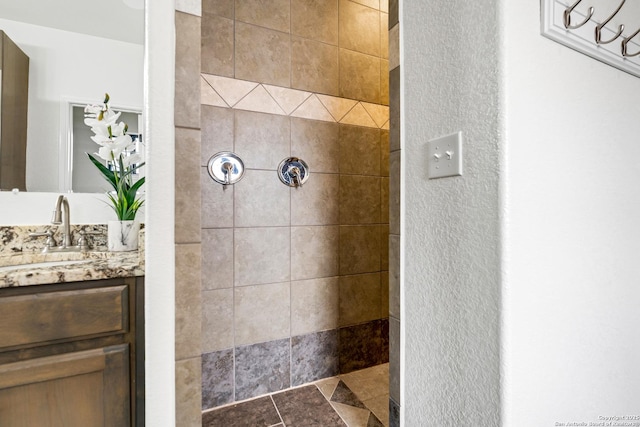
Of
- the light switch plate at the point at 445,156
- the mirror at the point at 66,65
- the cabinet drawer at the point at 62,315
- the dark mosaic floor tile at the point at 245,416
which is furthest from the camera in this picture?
the dark mosaic floor tile at the point at 245,416

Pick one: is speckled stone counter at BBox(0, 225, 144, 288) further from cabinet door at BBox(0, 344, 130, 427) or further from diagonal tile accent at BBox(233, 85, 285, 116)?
diagonal tile accent at BBox(233, 85, 285, 116)

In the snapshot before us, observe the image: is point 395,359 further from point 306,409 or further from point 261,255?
point 261,255

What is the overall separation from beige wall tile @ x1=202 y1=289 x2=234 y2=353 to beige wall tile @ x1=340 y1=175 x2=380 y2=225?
0.85 m

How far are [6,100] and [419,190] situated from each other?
1.73m

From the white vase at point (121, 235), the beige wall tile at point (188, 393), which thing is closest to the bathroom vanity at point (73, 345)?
the beige wall tile at point (188, 393)

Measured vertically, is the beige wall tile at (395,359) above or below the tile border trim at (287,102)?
below

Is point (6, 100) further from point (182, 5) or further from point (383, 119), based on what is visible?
point (383, 119)

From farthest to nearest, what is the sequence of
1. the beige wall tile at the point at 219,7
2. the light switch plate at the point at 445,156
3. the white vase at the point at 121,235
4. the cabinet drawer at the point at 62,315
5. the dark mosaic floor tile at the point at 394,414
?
the beige wall tile at the point at 219,7, the white vase at the point at 121,235, the dark mosaic floor tile at the point at 394,414, the light switch plate at the point at 445,156, the cabinet drawer at the point at 62,315

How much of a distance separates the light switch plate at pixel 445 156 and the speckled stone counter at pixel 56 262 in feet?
2.91

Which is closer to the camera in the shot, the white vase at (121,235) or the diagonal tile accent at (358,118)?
the white vase at (121,235)

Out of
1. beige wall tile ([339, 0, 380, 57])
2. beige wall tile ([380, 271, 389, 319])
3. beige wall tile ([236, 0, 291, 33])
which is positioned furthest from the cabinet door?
beige wall tile ([339, 0, 380, 57])

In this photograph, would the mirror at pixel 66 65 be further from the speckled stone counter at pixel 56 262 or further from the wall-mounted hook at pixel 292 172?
the wall-mounted hook at pixel 292 172

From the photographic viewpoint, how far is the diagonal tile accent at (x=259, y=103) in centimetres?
169

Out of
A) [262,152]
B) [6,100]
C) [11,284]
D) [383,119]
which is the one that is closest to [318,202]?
[262,152]
